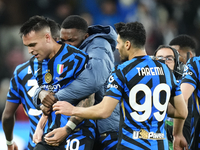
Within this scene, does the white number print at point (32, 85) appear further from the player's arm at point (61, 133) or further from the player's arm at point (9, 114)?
the player's arm at point (61, 133)

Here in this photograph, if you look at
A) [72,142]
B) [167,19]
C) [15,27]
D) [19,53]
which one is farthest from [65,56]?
[167,19]

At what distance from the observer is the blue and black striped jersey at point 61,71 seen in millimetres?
3104

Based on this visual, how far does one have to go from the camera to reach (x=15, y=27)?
8.56 metres

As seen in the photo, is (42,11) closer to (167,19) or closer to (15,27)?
(15,27)

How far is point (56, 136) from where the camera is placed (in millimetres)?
2867

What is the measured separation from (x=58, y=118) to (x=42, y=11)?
6431 mm

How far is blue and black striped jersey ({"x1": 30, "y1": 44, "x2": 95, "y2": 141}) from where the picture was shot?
3104 mm

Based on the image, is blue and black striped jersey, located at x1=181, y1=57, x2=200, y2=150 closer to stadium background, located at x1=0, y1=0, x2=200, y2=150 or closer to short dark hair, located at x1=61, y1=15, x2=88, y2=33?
short dark hair, located at x1=61, y1=15, x2=88, y2=33

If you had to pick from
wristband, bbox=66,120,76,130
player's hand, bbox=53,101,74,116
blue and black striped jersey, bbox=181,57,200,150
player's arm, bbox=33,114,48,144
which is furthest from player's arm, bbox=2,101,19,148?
blue and black striped jersey, bbox=181,57,200,150

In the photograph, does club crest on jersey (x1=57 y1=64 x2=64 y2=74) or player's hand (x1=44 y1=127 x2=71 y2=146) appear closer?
player's hand (x1=44 y1=127 x2=71 y2=146)

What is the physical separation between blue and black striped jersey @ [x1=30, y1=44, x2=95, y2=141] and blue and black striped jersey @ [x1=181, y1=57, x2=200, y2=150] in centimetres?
122

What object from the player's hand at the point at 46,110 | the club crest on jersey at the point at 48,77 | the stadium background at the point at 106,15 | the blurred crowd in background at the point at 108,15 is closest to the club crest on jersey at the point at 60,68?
the club crest on jersey at the point at 48,77

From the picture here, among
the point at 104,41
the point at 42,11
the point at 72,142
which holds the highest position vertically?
the point at 42,11

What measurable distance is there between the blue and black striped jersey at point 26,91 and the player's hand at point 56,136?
868 mm
